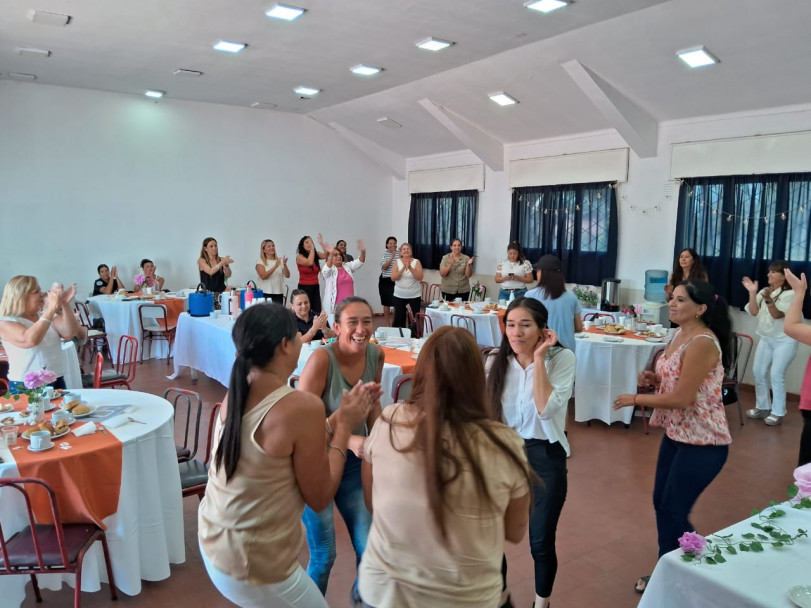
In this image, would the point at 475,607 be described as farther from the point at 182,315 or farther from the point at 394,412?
the point at 182,315

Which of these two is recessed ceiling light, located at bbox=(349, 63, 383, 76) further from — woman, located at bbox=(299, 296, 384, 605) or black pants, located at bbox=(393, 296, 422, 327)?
woman, located at bbox=(299, 296, 384, 605)

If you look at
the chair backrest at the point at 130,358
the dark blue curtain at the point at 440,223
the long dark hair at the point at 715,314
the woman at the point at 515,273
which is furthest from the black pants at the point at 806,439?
the dark blue curtain at the point at 440,223

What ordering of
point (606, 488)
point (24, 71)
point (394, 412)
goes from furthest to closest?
point (24, 71)
point (606, 488)
point (394, 412)

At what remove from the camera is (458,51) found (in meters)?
6.63

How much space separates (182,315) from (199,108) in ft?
15.0

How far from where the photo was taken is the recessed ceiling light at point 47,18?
5430 millimetres

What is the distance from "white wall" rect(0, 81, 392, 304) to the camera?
8406 mm

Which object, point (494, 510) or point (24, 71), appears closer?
point (494, 510)

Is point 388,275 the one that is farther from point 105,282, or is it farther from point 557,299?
point 557,299

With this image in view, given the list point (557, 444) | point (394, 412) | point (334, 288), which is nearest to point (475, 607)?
point (394, 412)

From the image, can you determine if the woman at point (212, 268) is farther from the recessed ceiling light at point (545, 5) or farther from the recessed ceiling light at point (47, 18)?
the recessed ceiling light at point (545, 5)

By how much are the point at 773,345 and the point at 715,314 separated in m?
3.86

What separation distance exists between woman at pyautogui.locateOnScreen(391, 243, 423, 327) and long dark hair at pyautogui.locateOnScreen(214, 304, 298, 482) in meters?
6.31

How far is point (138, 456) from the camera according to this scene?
9.30ft
